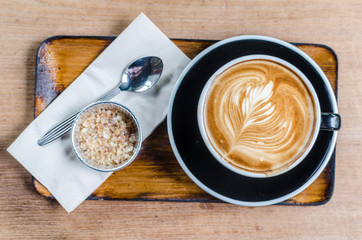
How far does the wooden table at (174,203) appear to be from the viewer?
2.93ft

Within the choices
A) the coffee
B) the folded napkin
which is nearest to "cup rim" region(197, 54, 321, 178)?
the coffee

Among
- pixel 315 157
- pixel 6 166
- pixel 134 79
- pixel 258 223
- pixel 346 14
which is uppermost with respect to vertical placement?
pixel 346 14

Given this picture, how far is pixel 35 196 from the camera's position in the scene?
888 millimetres

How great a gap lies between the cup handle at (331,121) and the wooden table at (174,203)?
0.66 ft

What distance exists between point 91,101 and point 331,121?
24.0 inches

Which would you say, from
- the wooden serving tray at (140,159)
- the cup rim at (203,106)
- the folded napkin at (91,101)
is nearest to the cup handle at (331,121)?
the cup rim at (203,106)

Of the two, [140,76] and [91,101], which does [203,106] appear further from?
[91,101]

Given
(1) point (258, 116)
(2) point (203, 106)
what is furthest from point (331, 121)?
(2) point (203, 106)

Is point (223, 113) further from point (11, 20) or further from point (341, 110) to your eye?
point (11, 20)

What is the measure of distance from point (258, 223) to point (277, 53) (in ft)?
1.58

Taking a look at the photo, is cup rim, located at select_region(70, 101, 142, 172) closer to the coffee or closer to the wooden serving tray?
the wooden serving tray

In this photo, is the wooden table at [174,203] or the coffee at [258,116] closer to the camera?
the coffee at [258,116]

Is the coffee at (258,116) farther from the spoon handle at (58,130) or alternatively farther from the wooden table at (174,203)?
the spoon handle at (58,130)

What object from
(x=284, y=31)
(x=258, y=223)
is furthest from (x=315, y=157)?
(x=284, y=31)
